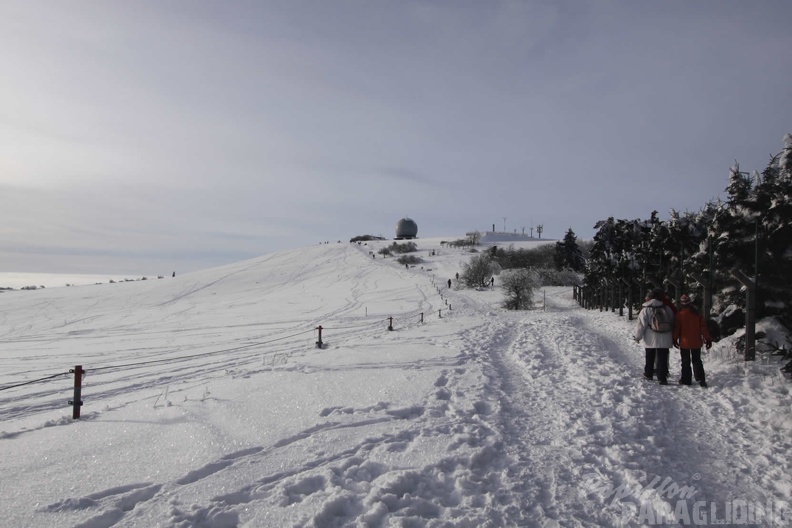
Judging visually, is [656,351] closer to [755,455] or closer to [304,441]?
[755,455]

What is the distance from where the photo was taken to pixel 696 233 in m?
22.7

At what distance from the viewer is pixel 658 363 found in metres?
9.56

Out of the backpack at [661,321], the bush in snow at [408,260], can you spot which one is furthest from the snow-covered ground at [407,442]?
the bush in snow at [408,260]

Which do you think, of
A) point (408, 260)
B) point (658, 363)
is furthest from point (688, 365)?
point (408, 260)

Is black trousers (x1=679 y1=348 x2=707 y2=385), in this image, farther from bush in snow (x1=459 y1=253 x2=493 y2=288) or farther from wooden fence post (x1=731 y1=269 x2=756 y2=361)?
bush in snow (x1=459 y1=253 x2=493 y2=288)

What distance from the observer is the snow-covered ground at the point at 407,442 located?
454cm

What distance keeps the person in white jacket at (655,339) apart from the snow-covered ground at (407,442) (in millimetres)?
412

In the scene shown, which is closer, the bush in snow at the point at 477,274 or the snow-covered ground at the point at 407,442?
the snow-covered ground at the point at 407,442

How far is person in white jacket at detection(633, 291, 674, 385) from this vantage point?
9500 millimetres

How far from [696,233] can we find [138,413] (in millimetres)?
24939

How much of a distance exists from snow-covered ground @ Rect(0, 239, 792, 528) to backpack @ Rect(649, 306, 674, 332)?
1.21 m

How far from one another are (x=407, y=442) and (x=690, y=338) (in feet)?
21.6

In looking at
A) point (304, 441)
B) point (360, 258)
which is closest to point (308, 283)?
point (360, 258)

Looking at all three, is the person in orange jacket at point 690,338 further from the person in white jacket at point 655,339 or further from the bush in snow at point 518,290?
the bush in snow at point 518,290
